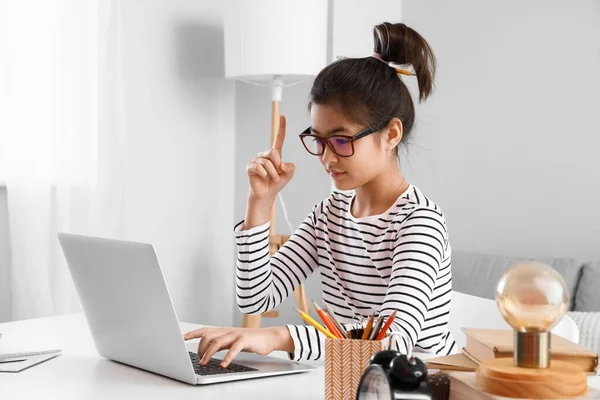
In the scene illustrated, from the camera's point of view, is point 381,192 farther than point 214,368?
Yes

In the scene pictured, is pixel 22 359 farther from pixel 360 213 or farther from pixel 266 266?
pixel 360 213

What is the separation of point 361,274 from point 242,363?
373 millimetres

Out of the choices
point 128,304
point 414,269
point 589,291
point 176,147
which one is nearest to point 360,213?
point 414,269

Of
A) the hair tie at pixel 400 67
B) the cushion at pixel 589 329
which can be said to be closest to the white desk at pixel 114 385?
the hair tie at pixel 400 67

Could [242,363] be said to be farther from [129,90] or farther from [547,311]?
[129,90]

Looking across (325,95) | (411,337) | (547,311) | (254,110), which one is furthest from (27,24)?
(547,311)

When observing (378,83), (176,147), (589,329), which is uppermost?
(378,83)

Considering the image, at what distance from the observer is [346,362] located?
944 millimetres

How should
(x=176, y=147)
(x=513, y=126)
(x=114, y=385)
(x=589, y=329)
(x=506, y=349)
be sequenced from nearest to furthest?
(x=506, y=349) → (x=114, y=385) → (x=589, y=329) → (x=513, y=126) → (x=176, y=147)

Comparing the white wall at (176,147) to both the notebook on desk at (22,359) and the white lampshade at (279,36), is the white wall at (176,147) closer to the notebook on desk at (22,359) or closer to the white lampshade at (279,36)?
the white lampshade at (279,36)

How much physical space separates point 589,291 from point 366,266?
1.35 metres

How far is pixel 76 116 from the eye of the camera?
305 cm

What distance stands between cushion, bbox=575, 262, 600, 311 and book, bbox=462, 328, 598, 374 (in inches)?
70.2

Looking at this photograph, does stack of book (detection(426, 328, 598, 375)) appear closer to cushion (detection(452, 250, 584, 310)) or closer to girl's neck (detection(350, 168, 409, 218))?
girl's neck (detection(350, 168, 409, 218))
